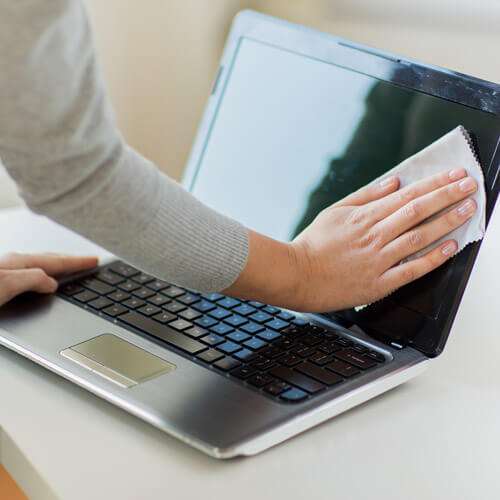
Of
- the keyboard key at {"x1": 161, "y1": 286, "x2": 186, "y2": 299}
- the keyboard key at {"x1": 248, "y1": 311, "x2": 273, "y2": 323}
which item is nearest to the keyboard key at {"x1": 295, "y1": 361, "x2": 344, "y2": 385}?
the keyboard key at {"x1": 248, "y1": 311, "x2": 273, "y2": 323}

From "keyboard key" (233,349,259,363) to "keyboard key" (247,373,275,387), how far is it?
1.3 inches

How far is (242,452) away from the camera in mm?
519

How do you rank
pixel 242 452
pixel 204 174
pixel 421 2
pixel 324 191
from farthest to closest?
pixel 421 2
pixel 204 174
pixel 324 191
pixel 242 452

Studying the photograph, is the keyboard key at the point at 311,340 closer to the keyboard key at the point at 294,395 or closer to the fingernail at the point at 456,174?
the keyboard key at the point at 294,395

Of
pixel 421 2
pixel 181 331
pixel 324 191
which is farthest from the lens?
pixel 421 2

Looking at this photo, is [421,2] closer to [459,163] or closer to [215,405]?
[459,163]

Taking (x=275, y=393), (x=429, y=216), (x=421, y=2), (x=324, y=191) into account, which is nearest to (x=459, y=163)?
(x=429, y=216)

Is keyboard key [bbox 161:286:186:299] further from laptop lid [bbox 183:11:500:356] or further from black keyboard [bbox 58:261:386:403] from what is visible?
laptop lid [bbox 183:11:500:356]

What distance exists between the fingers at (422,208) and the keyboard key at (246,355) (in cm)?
19

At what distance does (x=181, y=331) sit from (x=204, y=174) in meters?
0.32

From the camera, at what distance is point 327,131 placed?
84 centimetres

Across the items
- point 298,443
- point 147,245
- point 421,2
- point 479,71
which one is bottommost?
point 298,443

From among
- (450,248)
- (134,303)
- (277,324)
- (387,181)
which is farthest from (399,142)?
(134,303)

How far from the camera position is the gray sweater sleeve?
17.8 inches
